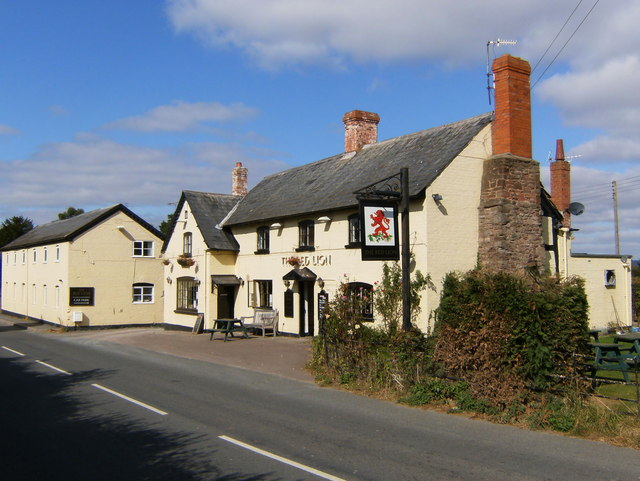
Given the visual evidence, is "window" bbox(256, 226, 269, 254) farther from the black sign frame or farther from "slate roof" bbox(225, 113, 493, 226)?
the black sign frame

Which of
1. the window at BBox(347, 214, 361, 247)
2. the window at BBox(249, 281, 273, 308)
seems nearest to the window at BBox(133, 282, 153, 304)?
the window at BBox(249, 281, 273, 308)

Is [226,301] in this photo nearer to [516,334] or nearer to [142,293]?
[142,293]

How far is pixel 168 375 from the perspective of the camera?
14555 millimetres

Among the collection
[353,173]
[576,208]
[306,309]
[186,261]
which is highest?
[353,173]

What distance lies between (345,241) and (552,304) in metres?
11.2

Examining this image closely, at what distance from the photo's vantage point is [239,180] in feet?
108

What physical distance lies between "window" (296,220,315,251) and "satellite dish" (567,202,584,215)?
11.1 m

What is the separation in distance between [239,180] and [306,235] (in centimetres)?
1140

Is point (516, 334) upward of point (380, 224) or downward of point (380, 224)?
downward

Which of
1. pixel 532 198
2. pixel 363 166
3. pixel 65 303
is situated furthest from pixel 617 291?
pixel 65 303

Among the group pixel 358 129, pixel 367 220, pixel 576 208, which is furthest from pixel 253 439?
pixel 576 208

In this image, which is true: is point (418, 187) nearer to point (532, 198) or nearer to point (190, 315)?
point (532, 198)

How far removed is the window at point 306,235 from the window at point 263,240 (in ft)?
8.28

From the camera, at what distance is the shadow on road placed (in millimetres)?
6711
